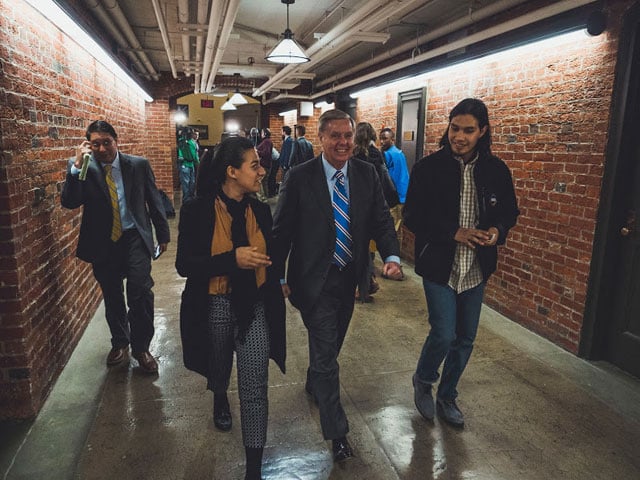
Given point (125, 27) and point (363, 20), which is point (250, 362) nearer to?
point (363, 20)

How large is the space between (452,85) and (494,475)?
172 inches

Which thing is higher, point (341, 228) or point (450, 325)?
point (341, 228)

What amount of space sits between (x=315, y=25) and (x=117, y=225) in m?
4.50

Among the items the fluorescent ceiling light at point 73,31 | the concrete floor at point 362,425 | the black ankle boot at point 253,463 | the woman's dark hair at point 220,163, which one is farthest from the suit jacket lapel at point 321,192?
the fluorescent ceiling light at point 73,31

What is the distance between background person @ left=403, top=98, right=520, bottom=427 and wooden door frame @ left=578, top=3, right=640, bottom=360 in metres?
1.33

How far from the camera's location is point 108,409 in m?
2.82

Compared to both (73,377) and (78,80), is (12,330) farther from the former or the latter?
(78,80)

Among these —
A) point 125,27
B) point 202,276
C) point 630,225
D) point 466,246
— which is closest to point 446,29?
point 630,225

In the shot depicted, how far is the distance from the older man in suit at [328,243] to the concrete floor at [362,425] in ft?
1.12

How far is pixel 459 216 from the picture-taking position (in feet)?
8.18

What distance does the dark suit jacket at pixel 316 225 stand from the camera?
233cm

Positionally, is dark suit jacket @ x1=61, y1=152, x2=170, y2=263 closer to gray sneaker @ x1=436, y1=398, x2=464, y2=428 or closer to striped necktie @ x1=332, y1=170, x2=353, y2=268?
striped necktie @ x1=332, y1=170, x2=353, y2=268

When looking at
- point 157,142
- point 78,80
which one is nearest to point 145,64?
point 157,142

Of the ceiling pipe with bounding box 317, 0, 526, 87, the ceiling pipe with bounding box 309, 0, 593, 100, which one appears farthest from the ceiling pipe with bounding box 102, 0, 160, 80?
the ceiling pipe with bounding box 317, 0, 526, 87
